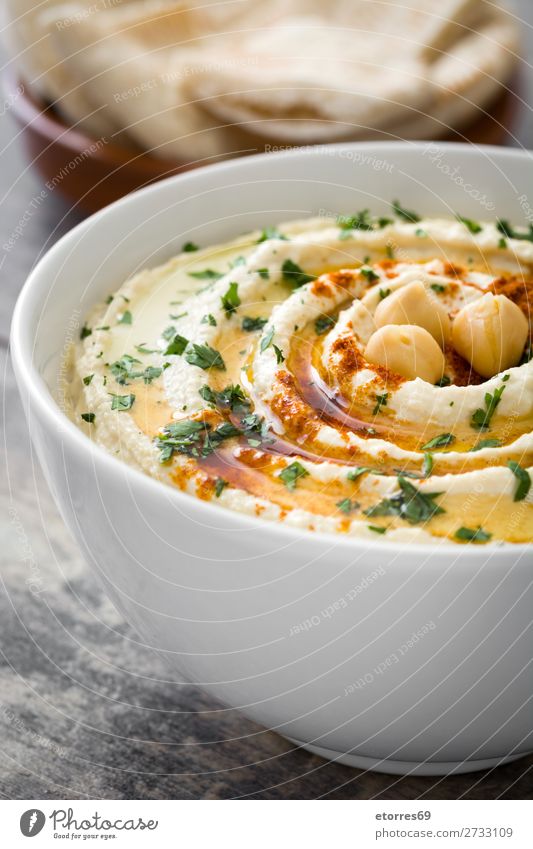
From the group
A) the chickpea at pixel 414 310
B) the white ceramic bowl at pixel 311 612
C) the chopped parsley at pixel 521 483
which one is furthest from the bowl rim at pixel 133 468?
the chickpea at pixel 414 310

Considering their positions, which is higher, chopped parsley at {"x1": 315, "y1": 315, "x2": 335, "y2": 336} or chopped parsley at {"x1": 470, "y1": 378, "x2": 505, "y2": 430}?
chopped parsley at {"x1": 315, "y1": 315, "x2": 335, "y2": 336}

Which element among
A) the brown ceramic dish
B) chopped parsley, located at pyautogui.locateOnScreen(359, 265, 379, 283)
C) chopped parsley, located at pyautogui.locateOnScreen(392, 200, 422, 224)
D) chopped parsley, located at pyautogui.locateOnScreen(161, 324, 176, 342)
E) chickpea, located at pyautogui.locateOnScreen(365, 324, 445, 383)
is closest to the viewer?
chickpea, located at pyautogui.locateOnScreen(365, 324, 445, 383)

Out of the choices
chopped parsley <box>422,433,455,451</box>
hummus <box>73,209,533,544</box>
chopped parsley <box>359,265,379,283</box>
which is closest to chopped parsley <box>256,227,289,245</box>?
hummus <box>73,209,533,544</box>

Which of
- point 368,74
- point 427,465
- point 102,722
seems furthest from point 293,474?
point 368,74

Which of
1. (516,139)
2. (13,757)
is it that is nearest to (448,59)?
(516,139)

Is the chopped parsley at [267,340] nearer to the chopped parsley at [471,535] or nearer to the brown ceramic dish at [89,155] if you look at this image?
the chopped parsley at [471,535]

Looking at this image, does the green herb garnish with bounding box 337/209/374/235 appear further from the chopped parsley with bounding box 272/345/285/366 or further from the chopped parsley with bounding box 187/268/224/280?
the chopped parsley with bounding box 272/345/285/366
